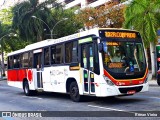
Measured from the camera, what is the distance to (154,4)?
26.7m

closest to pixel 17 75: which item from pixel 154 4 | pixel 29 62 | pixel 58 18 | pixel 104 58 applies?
pixel 29 62

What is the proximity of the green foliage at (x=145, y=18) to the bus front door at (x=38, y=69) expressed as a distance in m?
11.7

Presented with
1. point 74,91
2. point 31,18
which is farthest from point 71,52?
point 31,18

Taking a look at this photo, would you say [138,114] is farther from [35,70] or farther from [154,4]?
[154,4]

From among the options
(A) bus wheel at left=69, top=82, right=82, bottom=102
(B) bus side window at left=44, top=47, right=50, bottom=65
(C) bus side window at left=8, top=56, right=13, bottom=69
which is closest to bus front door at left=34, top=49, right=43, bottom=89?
(B) bus side window at left=44, top=47, right=50, bottom=65

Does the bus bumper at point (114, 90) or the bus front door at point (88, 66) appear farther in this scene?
the bus front door at point (88, 66)

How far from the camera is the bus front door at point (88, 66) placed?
13.0 metres

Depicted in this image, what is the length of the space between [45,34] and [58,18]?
14.3 feet

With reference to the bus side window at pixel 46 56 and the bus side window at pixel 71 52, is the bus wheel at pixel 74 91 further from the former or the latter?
Answer: the bus side window at pixel 46 56

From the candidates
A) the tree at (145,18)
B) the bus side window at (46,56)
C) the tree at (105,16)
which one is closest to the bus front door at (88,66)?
the bus side window at (46,56)

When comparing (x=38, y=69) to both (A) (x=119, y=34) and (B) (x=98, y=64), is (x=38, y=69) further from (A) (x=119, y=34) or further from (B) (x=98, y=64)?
(A) (x=119, y=34)

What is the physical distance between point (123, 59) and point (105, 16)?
110 ft

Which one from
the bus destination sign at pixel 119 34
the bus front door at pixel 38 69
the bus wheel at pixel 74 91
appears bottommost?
the bus wheel at pixel 74 91

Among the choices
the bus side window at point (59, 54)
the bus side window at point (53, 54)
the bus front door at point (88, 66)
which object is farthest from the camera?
the bus side window at point (53, 54)
